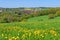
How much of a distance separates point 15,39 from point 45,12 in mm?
47330

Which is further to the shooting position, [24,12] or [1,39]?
[24,12]

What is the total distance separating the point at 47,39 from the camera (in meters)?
7.02

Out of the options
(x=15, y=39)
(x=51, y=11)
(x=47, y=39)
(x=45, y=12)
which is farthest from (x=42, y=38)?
(x=51, y=11)

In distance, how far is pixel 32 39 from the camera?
270 inches

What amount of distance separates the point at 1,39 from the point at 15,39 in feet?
1.51

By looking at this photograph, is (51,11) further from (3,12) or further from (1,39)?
(1,39)

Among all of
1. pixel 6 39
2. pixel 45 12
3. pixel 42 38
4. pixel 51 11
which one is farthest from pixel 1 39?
pixel 51 11

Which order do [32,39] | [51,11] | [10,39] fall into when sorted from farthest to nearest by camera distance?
1. [51,11]
2. [32,39]
3. [10,39]

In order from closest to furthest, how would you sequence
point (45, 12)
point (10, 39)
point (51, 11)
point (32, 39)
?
point (10, 39) → point (32, 39) → point (45, 12) → point (51, 11)

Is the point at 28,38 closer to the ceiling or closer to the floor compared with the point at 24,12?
closer to the ceiling

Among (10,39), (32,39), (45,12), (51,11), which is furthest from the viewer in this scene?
→ (51,11)

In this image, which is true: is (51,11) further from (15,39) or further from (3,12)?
(15,39)

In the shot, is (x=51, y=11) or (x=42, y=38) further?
(x=51, y=11)

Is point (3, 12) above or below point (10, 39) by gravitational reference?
below
